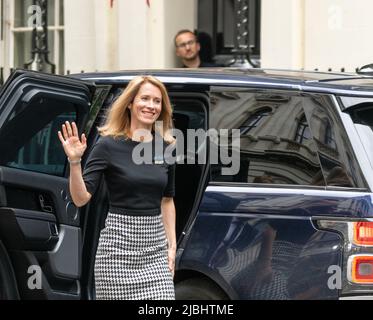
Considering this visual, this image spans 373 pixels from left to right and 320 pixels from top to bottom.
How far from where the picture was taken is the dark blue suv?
14.3 feet

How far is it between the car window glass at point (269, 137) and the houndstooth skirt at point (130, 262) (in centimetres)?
56

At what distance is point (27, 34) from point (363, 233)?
29.4 feet

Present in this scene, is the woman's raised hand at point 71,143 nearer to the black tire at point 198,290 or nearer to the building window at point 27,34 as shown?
the black tire at point 198,290

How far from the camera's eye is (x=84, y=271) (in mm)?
4949

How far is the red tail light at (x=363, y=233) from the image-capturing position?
13.9ft

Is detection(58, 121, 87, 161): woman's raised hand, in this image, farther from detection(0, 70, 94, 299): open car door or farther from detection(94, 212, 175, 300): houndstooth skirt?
detection(0, 70, 94, 299): open car door

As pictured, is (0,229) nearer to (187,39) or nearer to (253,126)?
(253,126)

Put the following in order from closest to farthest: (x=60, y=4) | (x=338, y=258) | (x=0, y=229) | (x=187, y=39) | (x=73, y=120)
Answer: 1. (x=338, y=258)
2. (x=0, y=229)
3. (x=73, y=120)
4. (x=187, y=39)
5. (x=60, y=4)

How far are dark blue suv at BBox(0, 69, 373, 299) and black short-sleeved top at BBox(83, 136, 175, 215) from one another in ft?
1.27

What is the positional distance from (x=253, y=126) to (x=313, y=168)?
0.40 meters

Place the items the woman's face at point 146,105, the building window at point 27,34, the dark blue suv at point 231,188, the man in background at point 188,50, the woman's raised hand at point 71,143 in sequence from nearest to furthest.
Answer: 1. the woman's raised hand at point 71,143
2. the dark blue suv at point 231,188
3. the woman's face at point 146,105
4. the man in background at point 188,50
5. the building window at point 27,34

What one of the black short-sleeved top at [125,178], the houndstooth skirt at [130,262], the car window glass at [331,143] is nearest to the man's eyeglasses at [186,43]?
the car window glass at [331,143]
